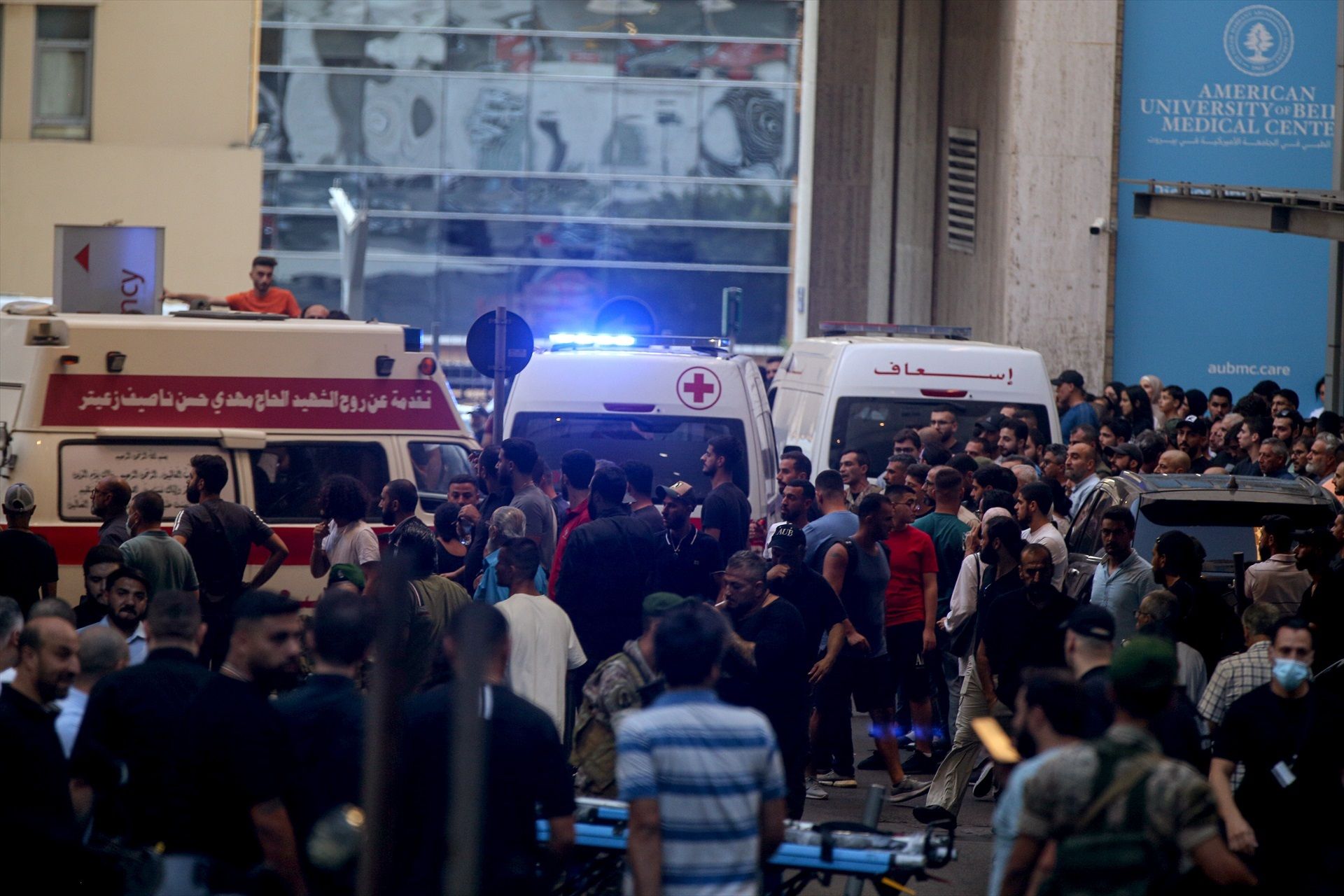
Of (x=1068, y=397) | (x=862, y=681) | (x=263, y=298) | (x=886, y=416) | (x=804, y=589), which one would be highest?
(x=263, y=298)

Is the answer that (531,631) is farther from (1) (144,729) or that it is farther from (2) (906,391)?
(2) (906,391)

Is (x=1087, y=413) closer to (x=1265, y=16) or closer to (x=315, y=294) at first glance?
(x=1265, y=16)

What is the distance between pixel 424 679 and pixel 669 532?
2438 millimetres

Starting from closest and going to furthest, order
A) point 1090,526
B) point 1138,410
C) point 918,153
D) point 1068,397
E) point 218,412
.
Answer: point 1090,526 → point 218,412 → point 1138,410 → point 1068,397 → point 918,153

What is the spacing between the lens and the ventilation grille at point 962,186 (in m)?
25.2

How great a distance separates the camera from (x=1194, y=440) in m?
14.6

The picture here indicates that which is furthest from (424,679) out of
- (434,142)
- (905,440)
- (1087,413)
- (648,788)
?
(434,142)

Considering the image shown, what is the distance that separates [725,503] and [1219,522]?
2.88m

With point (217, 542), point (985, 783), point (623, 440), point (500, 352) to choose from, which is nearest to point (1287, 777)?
point (985, 783)

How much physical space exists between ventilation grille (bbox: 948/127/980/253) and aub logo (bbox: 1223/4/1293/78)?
157 inches

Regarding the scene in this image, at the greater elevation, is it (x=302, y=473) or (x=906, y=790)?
(x=302, y=473)

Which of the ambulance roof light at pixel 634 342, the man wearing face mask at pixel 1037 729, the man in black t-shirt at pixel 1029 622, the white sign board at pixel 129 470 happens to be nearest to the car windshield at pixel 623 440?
the ambulance roof light at pixel 634 342

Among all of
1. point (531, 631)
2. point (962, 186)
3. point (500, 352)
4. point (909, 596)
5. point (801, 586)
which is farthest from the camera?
point (962, 186)

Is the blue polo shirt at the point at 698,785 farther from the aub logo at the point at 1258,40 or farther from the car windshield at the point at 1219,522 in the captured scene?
the aub logo at the point at 1258,40
